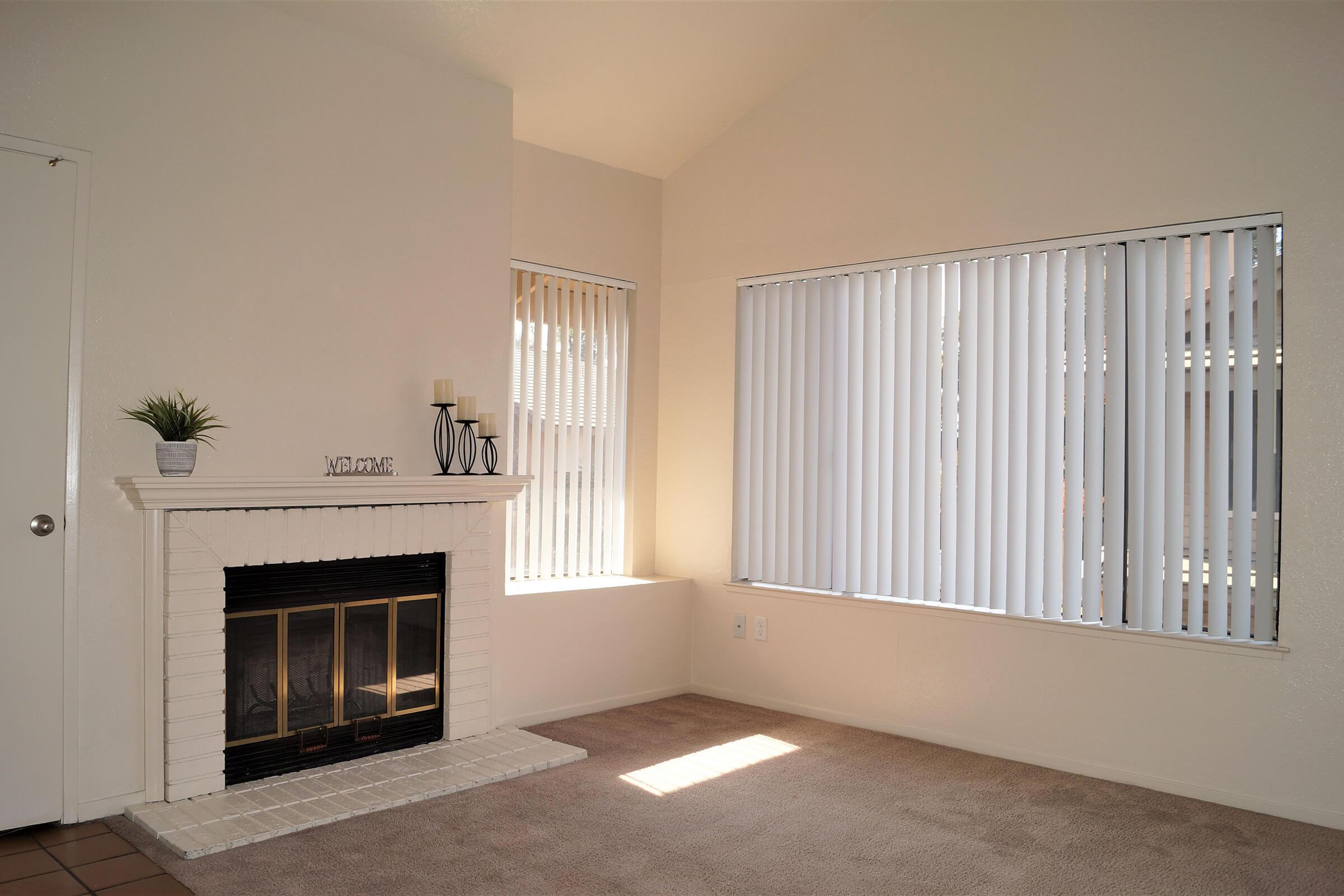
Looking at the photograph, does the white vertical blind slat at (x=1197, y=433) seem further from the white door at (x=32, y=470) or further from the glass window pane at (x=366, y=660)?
the white door at (x=32, y=470)

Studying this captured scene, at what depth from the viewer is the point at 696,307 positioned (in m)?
5.09

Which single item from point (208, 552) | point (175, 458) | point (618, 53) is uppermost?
point (618, 53)

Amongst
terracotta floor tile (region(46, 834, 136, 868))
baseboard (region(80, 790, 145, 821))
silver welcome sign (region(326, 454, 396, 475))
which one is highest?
silver welcome sign (region(326, 454, 396, 475))

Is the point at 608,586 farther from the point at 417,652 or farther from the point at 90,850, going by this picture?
the point at 90,850

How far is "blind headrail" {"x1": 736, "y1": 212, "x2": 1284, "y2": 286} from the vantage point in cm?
343

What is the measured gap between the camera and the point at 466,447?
13.4ft

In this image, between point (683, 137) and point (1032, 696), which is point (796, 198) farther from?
point (1032, 696)

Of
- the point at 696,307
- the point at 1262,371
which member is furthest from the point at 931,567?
the point at 696,307

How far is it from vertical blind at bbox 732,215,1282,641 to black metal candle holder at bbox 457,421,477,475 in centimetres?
145

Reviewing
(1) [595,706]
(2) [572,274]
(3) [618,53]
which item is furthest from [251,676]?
(3) [618,53]

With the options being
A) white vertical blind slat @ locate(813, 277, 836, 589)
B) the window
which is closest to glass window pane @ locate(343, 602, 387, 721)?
the window

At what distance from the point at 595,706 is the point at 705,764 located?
0.94 m

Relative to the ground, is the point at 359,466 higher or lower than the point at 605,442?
lower

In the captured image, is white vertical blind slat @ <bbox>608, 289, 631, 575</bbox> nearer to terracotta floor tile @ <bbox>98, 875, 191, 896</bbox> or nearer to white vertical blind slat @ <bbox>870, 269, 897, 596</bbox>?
white vertical blind slat @ <bbox>870, 269, 897, 596</bbox>
